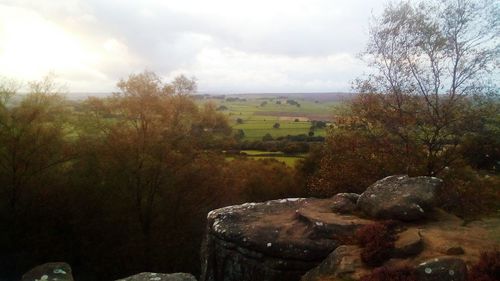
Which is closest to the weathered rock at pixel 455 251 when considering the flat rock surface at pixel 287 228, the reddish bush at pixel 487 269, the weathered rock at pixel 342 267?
the reddish bush at pixel 487 269

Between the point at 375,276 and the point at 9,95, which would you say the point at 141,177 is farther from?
the point at 375,276

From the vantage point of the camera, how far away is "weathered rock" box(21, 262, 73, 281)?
60.1 ft

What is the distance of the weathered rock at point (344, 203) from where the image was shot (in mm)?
15023

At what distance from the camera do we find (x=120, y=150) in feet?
102

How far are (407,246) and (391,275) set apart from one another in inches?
68.2

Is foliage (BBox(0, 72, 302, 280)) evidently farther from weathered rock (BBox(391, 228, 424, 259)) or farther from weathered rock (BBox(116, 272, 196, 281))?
weathered rock (BBox(391, 228, 424, 259))

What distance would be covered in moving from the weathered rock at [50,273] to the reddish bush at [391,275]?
14.6 metres

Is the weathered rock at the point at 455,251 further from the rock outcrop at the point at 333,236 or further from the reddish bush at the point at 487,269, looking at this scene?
the reddish bush at the point at 487,269

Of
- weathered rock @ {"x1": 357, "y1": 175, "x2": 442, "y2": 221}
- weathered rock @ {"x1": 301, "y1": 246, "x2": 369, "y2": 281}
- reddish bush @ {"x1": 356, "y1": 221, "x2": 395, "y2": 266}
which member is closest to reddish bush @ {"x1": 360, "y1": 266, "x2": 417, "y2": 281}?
weathered rock @ {"x1": 301, "y1": 246, "x2": 369, "y2": 281}

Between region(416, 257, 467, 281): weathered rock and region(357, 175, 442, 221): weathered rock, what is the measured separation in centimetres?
396

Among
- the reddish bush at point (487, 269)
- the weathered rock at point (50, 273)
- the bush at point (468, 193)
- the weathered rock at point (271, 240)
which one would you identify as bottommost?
the weathered rock at point (50, 273)

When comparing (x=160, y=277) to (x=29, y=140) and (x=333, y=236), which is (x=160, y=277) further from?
(x=29, y=140)

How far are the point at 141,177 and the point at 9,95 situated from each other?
12474mm

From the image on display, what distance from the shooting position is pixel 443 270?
29.5 feet
